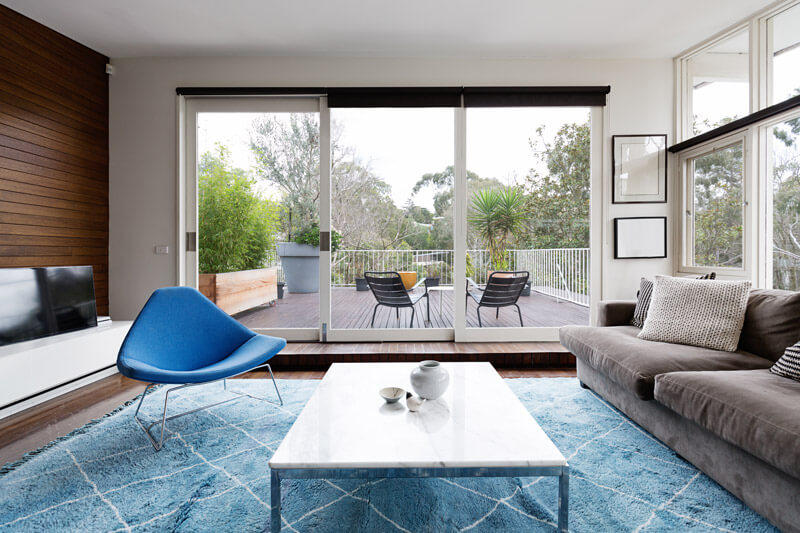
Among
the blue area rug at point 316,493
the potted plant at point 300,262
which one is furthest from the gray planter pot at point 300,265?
the blue area rug at point 316,493

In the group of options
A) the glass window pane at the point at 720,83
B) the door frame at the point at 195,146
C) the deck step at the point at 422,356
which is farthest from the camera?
the door frame at the point at 195,146

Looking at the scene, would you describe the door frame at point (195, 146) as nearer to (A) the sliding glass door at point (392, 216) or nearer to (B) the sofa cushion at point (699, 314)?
(A) the sliding glass door at point (392, 216)

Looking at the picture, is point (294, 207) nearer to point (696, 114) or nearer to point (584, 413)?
point (584, 413)

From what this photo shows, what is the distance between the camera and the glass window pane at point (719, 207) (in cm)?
312

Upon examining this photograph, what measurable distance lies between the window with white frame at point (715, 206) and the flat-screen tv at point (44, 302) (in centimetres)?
528

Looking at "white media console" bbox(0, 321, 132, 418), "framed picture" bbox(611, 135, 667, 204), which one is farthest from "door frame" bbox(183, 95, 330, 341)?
"framed picture" bbox(611, 135, 667, 204)

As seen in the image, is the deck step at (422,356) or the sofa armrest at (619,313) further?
the deck step at (422,356)

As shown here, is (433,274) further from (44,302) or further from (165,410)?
(44,302)

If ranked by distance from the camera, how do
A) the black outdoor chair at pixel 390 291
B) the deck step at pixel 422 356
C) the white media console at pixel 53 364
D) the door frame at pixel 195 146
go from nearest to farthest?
the white media console at pixel 53 364, the deck step at pixel 422 356, the black outdoor chair at pixel 390 291, the door frame at pixel 195 146

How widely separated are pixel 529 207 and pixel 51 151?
167 inches

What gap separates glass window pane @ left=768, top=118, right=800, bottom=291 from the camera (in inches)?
106

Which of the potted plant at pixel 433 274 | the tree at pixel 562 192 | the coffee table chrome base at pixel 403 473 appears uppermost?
the tree at pixel 562 192

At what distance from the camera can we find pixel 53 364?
2.48m

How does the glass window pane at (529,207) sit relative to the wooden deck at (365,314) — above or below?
above
